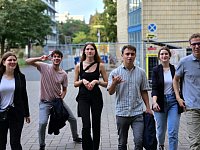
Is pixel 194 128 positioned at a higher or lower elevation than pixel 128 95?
lower

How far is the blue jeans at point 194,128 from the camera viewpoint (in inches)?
187

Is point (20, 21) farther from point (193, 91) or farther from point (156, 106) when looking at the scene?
point (193, 91)

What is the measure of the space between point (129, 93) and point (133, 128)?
46cm

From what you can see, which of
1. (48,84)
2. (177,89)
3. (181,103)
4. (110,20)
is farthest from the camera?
(110,20)

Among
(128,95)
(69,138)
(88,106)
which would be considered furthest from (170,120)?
(69,138)

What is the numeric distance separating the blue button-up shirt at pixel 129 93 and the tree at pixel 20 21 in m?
35.8

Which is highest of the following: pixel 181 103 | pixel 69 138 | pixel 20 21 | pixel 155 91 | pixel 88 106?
pixel 20 21

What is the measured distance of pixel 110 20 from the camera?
4003 centimetres

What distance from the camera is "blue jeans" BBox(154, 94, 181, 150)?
5.52m

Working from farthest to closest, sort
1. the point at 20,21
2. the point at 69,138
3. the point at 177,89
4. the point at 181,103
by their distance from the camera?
the point at 20,21, the point at 69,138, the point at 177,89, the point at 181,103

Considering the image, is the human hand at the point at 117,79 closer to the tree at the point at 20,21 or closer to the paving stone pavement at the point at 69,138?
the paving stone pavement at the point at 69,138

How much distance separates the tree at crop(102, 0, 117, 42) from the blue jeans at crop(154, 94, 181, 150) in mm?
34122

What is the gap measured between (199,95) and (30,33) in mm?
40768

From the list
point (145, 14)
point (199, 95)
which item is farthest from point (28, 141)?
point (145, 14)
